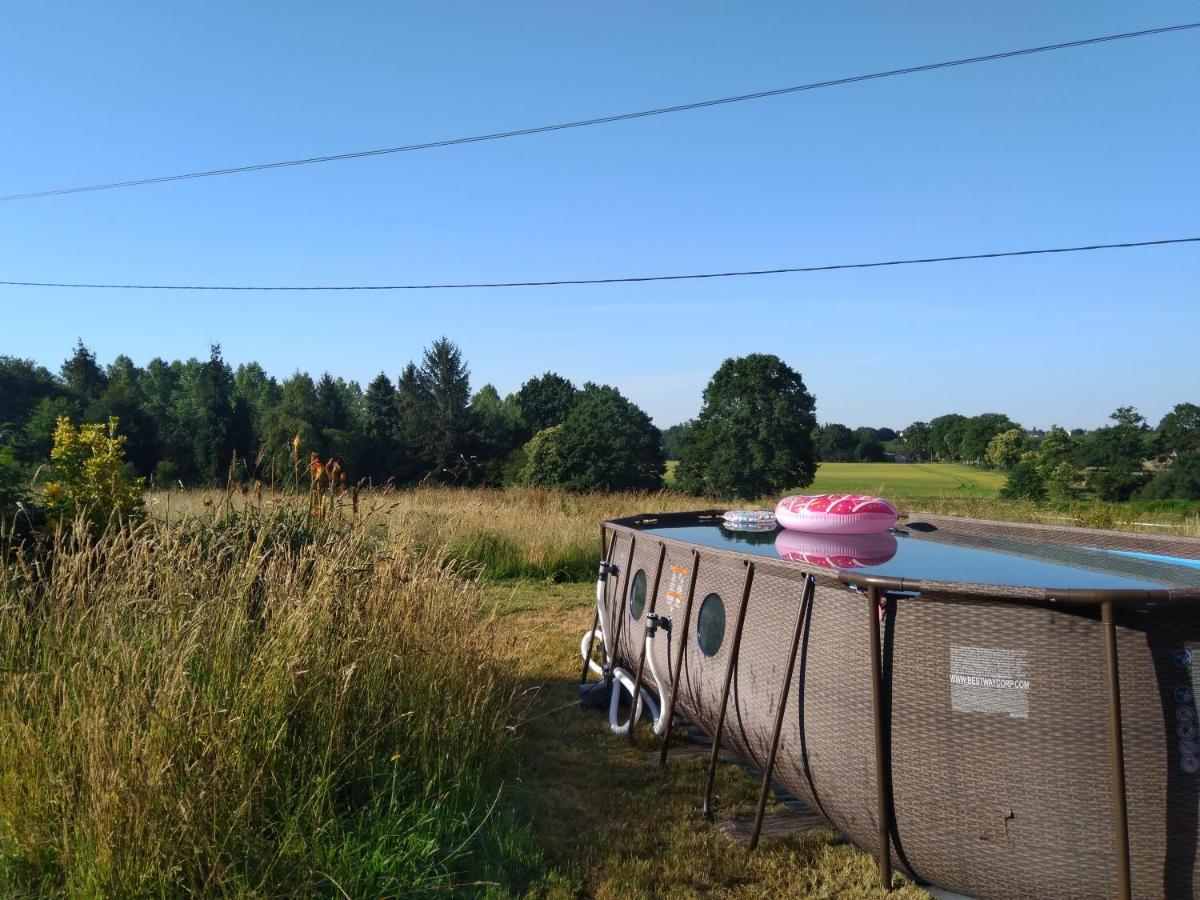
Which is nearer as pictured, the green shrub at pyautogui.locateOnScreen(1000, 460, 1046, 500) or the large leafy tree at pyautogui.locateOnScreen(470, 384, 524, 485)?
the green shrub at pyautogui.locateOnScreen(1000, 460, 1046, 500)

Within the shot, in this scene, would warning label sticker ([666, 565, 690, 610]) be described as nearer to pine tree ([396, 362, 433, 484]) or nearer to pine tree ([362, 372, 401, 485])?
pine tree ([362, 372, 401, 485])

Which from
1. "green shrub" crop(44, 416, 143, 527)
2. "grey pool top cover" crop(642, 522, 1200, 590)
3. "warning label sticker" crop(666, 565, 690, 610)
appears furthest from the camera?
"green shrub" crop(44, 416, 143, 527)

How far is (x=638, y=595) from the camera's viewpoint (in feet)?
18.0

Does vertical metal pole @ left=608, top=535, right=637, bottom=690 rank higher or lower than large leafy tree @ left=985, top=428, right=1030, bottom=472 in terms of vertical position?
lower

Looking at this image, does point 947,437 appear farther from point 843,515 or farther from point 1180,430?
point 843,515

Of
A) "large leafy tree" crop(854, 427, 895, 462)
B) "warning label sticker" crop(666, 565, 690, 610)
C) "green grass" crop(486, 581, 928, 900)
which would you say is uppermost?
"large leafy tree" crop(854, 427, 895, 462)

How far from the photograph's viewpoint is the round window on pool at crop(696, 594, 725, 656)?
4.18 meters

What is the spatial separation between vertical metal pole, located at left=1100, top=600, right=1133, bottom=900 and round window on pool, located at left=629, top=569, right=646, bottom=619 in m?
3.23

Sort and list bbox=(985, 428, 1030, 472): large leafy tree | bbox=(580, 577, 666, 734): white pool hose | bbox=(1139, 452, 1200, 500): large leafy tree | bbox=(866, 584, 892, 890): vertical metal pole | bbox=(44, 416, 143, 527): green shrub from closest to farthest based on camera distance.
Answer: bbox=(866, 584, 892, 890): vertical metal pole
bbox=(580, 577, 666, 734): white pool hose
bbox=(44, 416, 143, 527): green shrub
bbox=(1139, 452, 1200, 500): large leafy tree
bbox=(985, 428, 1030, 472): large leafy tree

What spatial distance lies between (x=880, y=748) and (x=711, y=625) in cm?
154

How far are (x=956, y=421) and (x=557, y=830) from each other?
86.0m

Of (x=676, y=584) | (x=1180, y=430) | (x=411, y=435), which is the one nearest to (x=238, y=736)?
(x=676, y=584)

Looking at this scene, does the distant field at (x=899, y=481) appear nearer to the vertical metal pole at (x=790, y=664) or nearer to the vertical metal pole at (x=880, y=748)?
the vertical metal pole at (x=790, y=664)

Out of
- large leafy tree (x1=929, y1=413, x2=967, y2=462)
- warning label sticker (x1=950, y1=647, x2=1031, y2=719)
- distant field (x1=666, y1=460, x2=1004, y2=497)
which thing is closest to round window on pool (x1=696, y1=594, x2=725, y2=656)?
warning label sticker (x1=950, y1=647, x2=1031, y2=719)
